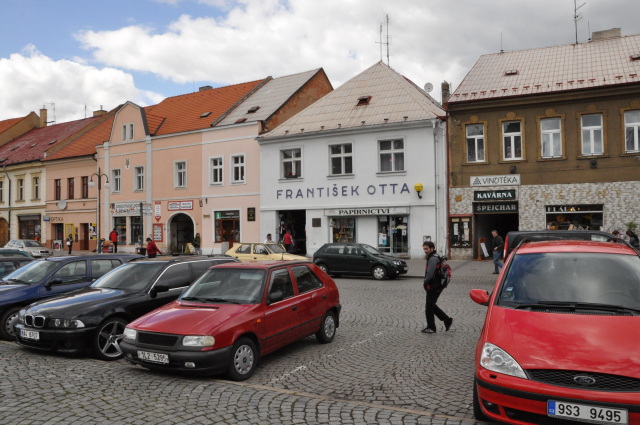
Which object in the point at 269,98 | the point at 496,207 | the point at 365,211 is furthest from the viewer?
the point at 269,98

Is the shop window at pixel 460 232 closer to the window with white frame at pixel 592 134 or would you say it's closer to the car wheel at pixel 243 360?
the window with white frame at pixel 592 134

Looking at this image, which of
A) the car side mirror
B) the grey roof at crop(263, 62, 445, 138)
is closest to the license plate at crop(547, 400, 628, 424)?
the car side mirror

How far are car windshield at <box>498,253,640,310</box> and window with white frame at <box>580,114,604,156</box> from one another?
1997 cm

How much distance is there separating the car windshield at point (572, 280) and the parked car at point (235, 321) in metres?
3.23

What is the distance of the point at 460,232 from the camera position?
25516 mm

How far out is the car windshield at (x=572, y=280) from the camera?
5.20 m

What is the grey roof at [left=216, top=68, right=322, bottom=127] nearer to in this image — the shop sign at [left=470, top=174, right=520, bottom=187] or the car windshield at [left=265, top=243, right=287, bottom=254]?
the car windshield at [left=265, top=243, right=287, bottom=254]

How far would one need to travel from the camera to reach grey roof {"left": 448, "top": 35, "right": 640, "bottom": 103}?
23766 mm

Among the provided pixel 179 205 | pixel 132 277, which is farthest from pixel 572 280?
pixel 179 205

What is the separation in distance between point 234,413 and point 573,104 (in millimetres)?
23016

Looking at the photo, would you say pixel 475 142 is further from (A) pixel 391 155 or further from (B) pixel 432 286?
(B) pixel 432 286

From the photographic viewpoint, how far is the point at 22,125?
5222cm

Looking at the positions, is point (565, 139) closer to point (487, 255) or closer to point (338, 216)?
point (487, 255)

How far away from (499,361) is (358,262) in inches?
621
